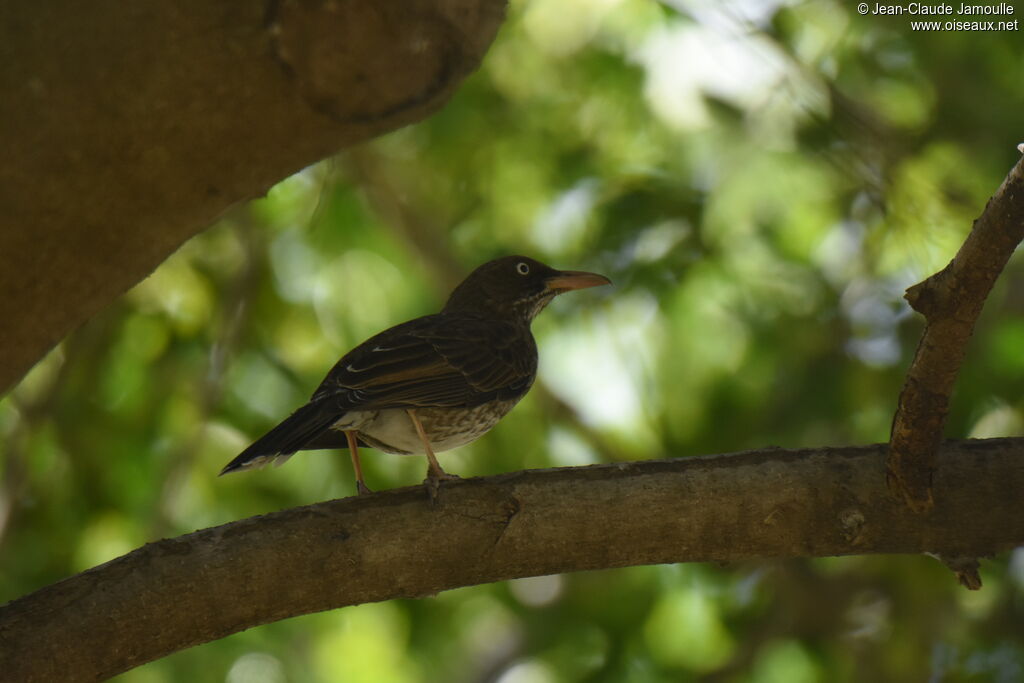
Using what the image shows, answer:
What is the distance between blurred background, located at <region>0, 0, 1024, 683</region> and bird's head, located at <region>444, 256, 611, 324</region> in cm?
44

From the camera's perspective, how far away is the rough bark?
205 centimetres

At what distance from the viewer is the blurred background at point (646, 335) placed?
559 centimetres

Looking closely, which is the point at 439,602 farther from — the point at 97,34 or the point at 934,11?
the point at 97,34

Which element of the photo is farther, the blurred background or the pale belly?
the blurred background

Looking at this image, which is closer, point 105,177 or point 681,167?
point 105,177

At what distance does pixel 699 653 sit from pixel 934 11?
12.3ft

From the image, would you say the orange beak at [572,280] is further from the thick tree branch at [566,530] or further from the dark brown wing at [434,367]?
the thick tree branch at [566,530]

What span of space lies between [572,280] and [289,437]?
2.20 meters

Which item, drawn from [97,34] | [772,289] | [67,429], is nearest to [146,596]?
[97,34]

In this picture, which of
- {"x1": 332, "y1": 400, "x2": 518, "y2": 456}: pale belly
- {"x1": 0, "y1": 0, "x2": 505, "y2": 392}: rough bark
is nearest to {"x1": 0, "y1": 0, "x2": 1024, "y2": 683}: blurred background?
{"x1": 332, "y1": 400, "x2": 518, "y2": 456}: pale belly

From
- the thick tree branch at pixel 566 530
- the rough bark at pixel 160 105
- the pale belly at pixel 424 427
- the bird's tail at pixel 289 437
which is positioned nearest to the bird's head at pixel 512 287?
the pale belly at pixel 424 427

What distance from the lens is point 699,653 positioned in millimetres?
6133

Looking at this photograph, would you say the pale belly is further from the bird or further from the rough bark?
the rough bark

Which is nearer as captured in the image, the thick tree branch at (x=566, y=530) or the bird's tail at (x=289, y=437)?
the thick tree branch at (x=566, y=530)
